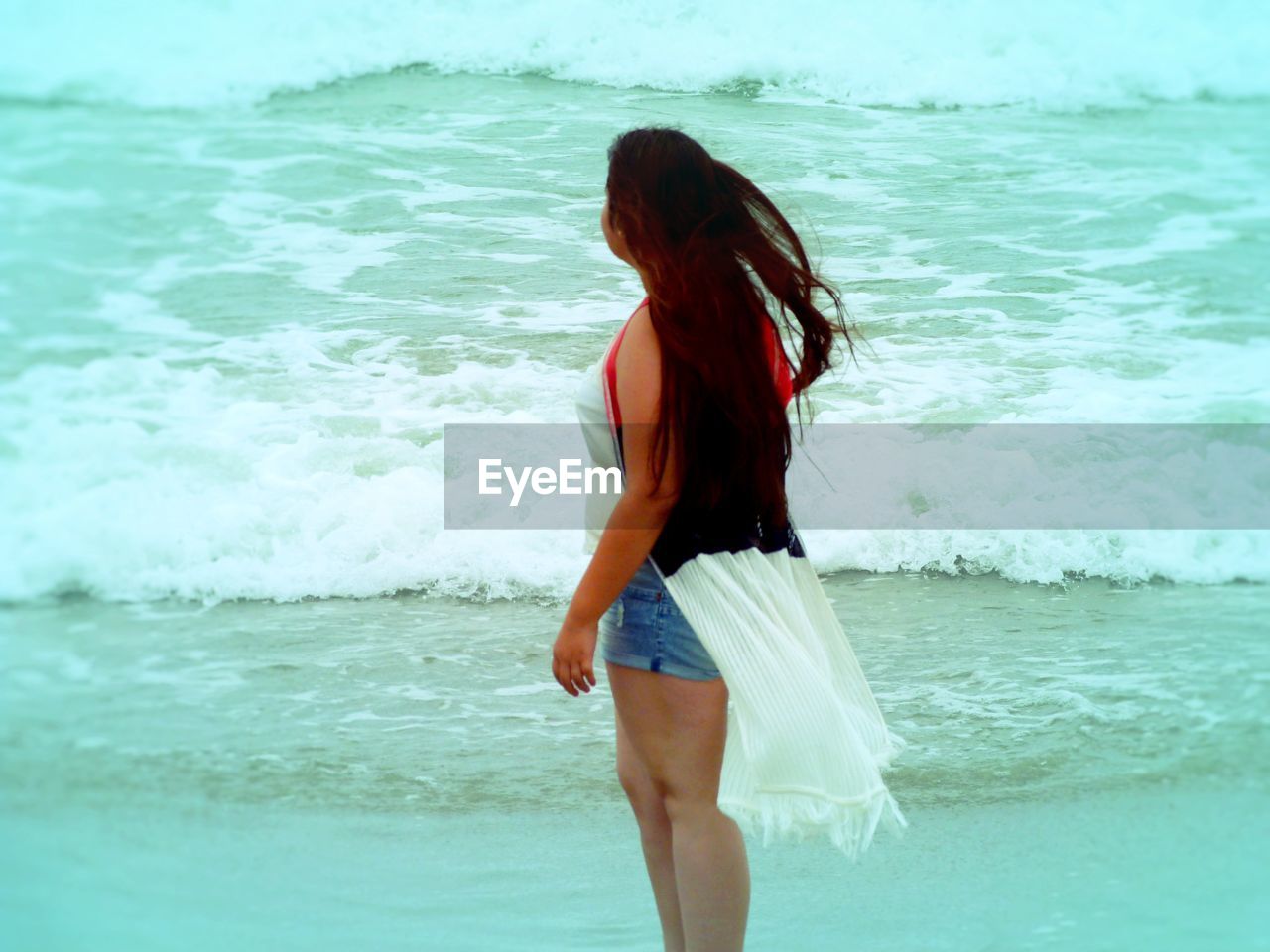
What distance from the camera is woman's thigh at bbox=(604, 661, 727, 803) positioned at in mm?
1413

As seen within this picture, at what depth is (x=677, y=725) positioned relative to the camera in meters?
1.42

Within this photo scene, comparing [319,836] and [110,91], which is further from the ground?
[110,91]

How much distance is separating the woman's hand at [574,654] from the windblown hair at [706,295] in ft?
0.62

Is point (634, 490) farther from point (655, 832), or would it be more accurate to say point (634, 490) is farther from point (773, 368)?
point (655, 832)

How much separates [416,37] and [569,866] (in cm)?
573

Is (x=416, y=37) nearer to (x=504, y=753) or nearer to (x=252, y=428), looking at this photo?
(x=252, y=428)

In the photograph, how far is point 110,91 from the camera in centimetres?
660

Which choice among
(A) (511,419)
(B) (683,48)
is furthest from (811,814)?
(B) (683,48)

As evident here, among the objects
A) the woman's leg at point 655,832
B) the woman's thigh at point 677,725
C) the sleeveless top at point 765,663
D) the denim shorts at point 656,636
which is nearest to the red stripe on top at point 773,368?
the sleeveless top at point 765,663

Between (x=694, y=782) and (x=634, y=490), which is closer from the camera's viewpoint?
(x=634, y=490)

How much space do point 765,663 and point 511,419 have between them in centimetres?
441

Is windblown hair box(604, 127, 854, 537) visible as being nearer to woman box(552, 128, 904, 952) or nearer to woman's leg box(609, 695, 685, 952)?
woman box(552, 128, 904, 952)

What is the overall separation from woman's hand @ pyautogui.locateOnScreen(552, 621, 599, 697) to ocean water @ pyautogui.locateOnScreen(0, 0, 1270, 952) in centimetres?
87

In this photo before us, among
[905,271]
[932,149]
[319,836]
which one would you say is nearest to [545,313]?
[905,271]
